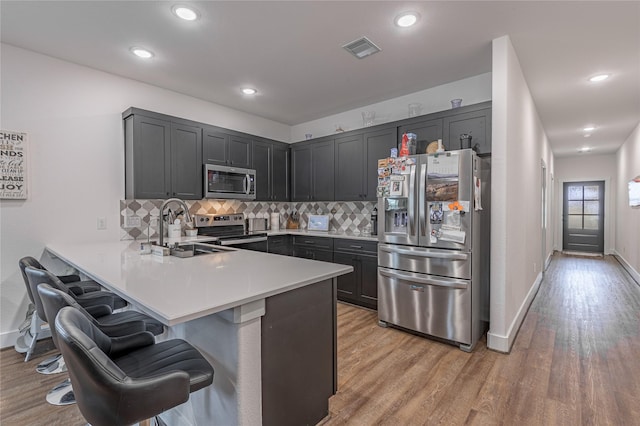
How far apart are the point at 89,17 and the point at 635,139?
26.0ft

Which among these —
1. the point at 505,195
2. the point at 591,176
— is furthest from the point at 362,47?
the point at 591,176

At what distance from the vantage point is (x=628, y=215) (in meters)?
5.83

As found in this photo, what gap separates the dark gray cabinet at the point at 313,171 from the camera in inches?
174

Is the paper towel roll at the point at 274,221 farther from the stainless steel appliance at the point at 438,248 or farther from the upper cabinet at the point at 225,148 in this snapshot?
the stainless steel appliance at the point at 438,248

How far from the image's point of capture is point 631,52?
283cm

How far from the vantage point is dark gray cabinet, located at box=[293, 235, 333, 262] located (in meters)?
4.07

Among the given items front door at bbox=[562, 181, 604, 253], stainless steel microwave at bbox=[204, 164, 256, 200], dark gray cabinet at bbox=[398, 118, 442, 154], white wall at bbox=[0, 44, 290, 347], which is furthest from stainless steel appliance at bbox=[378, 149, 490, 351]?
front door at bbox=[562, 181, 604, 253]

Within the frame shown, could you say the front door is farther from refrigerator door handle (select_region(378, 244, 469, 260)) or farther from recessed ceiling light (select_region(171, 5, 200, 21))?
recessed ceiling light (select_region(171, 5, 200, 21))

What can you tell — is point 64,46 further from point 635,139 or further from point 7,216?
point 635,139

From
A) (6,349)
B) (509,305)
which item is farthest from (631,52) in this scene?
(6,349)

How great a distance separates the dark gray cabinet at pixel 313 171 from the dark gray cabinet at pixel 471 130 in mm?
1678

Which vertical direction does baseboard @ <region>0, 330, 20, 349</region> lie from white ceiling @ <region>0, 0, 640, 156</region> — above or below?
below

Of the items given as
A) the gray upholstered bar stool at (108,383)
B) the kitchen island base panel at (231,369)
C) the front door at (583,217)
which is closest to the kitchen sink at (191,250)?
the kitchen island base panel at (231,369)

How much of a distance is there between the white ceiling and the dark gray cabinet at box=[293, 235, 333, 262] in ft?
6.37
